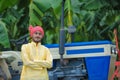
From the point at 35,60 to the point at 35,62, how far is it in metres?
0.04

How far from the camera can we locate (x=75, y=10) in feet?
21.9

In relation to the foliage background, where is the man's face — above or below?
below

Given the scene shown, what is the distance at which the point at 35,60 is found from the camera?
5016 mm

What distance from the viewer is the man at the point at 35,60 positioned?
4.98 metres

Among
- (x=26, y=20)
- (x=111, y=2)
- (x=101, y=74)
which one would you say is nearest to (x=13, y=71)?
(x=101, y=74)

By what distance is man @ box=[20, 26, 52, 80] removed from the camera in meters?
4.98

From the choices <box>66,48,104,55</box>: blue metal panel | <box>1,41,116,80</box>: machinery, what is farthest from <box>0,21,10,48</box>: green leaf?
<box>66,48,104,55</box>: blue metal panel

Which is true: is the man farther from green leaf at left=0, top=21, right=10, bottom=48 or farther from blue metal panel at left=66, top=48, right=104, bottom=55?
green leaf at left=0, top=21, right=10, bottom=48

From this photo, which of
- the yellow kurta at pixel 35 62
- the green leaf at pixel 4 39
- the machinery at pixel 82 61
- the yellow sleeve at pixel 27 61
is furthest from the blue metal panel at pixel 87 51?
the green leaf at pixel 4 39

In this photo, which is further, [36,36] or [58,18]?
[58,18]

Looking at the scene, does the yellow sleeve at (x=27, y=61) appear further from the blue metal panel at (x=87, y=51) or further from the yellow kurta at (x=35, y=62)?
the blue metal panel at (x=87, y=51)

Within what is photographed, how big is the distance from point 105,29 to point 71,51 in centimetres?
254

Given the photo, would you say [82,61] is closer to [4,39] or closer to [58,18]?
[4,39]

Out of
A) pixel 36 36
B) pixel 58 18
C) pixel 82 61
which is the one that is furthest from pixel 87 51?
pixel 58 18
